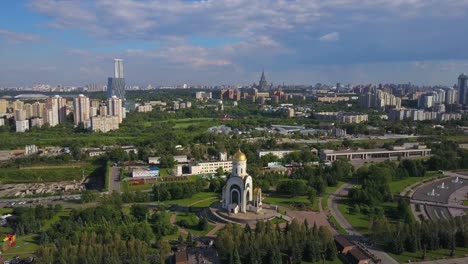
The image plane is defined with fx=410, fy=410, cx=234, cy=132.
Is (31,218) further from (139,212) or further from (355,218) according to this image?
(355,218)

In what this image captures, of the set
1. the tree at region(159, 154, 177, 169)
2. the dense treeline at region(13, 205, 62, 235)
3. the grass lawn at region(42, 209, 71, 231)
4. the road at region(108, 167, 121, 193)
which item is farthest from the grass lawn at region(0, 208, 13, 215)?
the tree at region(159, 154, 177, 169)

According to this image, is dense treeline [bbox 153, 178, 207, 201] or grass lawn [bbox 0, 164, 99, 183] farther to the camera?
grass lawn [bbox 0, 164, 99, 183]

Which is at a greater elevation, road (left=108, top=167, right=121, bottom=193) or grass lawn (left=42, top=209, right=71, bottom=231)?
road (left=108, top=167, right=121, bottom=193)

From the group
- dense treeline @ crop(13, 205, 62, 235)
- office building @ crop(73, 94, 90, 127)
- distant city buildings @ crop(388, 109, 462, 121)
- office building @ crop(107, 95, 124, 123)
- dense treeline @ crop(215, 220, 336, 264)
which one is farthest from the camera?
distant city buildings @ crop(388, 109, 462, 121)

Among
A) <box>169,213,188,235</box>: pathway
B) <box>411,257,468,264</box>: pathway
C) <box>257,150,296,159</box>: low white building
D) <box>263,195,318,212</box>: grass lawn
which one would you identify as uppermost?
<box>257,150,296,159</box>: low white building

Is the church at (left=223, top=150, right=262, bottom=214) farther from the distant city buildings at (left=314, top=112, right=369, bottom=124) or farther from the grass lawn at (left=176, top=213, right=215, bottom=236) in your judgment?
the distant city buildings at (left=314, top=112, right=369, bottom=124)

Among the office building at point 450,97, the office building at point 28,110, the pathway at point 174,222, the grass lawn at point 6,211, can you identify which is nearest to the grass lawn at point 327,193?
the pathway at point 174,222

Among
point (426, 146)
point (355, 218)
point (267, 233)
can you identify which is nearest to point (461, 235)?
point (355, 218)

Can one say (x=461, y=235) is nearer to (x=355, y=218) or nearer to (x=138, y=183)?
(x=355, y=218)

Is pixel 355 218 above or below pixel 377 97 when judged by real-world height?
below
